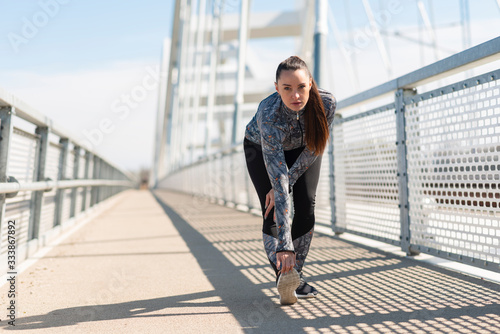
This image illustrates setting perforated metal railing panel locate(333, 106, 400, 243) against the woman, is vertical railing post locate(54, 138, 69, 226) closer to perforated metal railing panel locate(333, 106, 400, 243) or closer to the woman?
perforated metal railing panel locate(333, 106, 400, 243)

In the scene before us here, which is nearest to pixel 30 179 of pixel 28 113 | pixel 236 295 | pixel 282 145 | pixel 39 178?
pixel 39 178

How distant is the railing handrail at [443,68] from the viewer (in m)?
2.55

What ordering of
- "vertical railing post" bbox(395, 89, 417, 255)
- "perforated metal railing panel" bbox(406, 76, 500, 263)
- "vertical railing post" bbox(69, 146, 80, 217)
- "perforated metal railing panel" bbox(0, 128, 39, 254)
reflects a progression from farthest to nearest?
"vertical railing post" bbox(69, 146, 80, 217) < "vertical railing post" bbox(395, 89, 417, 255) < "perforated metal railing panel" bbox(0, 128, 39, 254) < "perforated metal railing panel" bbox(406, 76, 500, 263)

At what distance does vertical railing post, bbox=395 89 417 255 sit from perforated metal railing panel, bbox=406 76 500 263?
0.13ft

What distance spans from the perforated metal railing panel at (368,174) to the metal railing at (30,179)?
262 cm

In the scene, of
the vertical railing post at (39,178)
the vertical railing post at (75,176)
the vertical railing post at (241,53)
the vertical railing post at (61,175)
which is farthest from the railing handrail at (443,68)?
the vertical railing post at (241,53)

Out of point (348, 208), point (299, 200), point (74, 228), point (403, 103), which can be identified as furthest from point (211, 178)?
point (299, 200)

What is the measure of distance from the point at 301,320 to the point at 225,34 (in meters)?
29.2

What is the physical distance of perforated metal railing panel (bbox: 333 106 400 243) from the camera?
3.81 m

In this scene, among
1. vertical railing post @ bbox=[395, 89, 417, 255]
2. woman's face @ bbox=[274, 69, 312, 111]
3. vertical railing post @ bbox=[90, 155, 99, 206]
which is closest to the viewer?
woman's face @ bbox=[274, 69, 312, 111]

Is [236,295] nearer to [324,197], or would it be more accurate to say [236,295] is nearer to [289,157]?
[289,157]

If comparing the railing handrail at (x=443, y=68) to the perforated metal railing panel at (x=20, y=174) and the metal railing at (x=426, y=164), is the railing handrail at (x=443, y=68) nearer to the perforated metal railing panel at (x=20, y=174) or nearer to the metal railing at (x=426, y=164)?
the metal railing at (x=426, y=164)

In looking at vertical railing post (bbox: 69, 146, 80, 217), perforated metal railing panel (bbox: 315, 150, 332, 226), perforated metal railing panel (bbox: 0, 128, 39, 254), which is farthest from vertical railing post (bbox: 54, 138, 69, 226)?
perforated metal railing panel (bbox: 315, 150, 332, 226)

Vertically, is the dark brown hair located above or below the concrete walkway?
above
